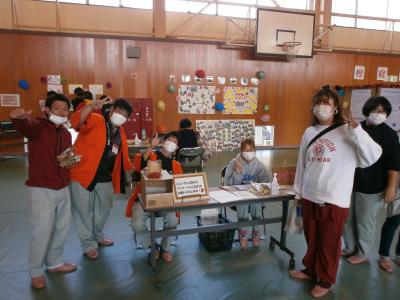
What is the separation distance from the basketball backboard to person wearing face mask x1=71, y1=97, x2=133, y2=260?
640 cm

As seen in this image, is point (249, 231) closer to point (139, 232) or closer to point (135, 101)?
point (139, 232)

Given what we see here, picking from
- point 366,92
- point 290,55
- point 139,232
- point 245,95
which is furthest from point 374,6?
point 139,232

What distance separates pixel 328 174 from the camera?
A: 2.24 m

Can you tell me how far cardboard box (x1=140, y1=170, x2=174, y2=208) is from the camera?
2418 mm

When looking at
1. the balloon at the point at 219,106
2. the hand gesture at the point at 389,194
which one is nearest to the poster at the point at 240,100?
the balloon at the point at 219,106

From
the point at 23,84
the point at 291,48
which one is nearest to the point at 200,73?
the point at 291,48

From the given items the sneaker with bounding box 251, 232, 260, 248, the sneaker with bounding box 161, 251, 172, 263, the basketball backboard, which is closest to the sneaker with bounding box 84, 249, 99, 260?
the sneaker with bounding box 161, 251, 172, 263

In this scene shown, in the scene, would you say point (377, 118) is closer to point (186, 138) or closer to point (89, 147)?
point (89, 147)

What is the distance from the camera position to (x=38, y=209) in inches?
92.1

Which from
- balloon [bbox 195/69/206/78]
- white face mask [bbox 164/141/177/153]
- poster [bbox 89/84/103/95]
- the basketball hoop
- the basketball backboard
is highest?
the basketball backboard

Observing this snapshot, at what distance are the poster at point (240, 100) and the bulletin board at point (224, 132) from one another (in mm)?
314

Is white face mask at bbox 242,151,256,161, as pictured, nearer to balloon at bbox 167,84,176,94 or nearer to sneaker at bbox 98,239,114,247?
sneaker at bbox 98,239,114,247

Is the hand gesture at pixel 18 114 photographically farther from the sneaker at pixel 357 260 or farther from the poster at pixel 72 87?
the poster at pixel 72 87

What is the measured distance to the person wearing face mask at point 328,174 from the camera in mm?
2199
